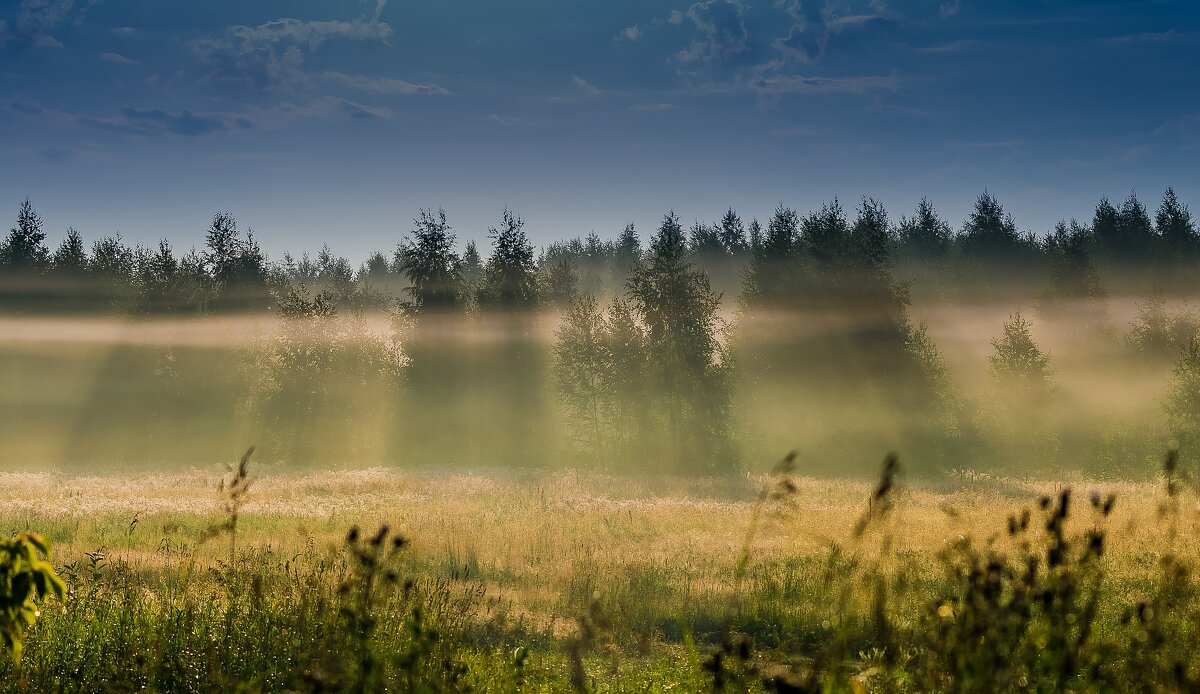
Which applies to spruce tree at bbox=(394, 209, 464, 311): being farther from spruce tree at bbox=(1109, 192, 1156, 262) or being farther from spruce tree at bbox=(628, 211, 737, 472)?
spruce tree at bbox=(1109, 192, 1156, 262)

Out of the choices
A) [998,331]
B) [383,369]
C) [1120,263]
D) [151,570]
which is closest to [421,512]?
[151,570]

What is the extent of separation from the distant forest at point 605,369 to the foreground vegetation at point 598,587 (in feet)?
38.1

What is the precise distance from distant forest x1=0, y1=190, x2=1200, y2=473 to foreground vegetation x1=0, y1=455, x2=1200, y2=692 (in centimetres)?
1163

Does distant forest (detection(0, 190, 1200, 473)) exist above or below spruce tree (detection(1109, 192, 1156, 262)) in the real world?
below

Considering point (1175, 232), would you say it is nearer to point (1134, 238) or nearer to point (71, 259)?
point (1134, 238)

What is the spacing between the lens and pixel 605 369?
47.0 metres

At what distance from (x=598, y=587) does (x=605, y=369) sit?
33118 mm

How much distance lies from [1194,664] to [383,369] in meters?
48.7

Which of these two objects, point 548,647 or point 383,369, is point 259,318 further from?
point 548,647

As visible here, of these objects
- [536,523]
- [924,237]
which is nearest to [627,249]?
[924,237]

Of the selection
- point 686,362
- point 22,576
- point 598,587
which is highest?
point 686,362

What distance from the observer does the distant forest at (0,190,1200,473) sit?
1800 inches

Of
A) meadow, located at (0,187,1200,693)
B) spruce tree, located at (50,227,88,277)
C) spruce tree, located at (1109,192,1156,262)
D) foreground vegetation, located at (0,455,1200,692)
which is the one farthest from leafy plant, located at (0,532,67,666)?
spruce tree, located at (1109,192,1156,262)

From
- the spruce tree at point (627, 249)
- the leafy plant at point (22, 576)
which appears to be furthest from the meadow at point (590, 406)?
the spruce tree at point (627, 249)
